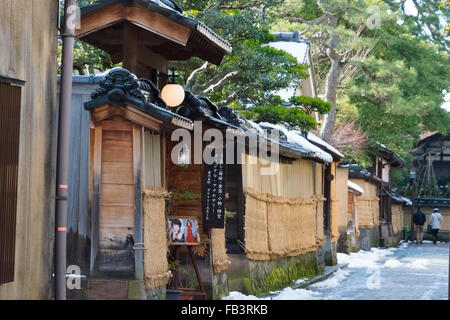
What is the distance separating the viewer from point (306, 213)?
24516 mm

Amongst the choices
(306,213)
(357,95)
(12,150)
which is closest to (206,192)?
(12,150)

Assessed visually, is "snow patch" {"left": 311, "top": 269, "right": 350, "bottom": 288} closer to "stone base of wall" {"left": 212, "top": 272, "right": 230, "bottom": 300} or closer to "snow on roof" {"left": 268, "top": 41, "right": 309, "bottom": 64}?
"stone base of wall" {"left": 212, "top": 272, "right": 230, "bottom": 300}

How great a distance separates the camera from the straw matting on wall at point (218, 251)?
15961mm

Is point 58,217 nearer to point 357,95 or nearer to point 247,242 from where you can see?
point 247,242

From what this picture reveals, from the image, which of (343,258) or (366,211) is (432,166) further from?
(343,258)

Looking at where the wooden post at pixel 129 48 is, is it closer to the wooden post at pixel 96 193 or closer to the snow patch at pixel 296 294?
the wooden post at pixel 96 193

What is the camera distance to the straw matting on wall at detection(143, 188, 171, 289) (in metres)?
12.5

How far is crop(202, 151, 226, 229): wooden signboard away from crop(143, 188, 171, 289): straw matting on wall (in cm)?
185

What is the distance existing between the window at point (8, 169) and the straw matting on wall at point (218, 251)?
698cm

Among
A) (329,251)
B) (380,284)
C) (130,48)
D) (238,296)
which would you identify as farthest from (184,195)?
(329,251)

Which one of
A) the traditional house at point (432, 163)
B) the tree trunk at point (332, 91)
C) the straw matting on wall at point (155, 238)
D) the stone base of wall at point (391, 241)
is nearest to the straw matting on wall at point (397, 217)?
the stone base of wall at point (391, 241)

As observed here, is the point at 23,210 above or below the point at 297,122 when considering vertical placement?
below

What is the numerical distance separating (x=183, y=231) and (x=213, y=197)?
5.22 feet
